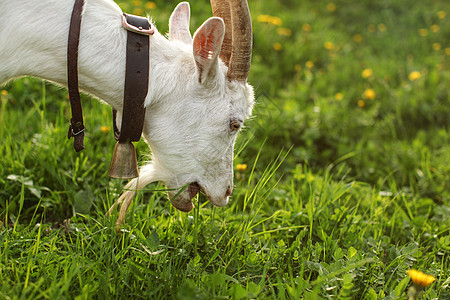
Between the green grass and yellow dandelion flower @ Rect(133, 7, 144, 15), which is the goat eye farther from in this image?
yellow dandelion flower @ Rect(133, 7, 144, 15)

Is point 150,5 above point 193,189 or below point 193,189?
above

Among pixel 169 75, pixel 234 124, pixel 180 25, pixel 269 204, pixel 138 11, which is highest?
pixel 180 25

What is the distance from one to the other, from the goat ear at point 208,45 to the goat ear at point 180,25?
0.44m

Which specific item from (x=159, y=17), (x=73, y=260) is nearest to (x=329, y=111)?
(x=159, y=17)

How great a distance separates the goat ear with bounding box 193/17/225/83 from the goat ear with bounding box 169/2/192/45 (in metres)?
0.44

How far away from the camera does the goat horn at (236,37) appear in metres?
2.11

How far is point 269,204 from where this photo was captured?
10.7 feet

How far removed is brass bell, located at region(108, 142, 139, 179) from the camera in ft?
7.51

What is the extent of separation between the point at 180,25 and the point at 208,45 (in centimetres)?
53

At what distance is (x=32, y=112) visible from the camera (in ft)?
11.7

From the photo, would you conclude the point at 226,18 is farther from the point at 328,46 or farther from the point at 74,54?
the point at 328,46

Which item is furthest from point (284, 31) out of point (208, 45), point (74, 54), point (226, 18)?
point (74, 54)

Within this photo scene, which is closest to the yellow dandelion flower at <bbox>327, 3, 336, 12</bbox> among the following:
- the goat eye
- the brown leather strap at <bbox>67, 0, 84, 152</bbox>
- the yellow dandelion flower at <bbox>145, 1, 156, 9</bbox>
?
the yellow dandelion flower at <bbox>145, 1, 156, 9</bbox>

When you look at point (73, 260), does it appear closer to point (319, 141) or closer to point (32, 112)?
point (32, 112)
